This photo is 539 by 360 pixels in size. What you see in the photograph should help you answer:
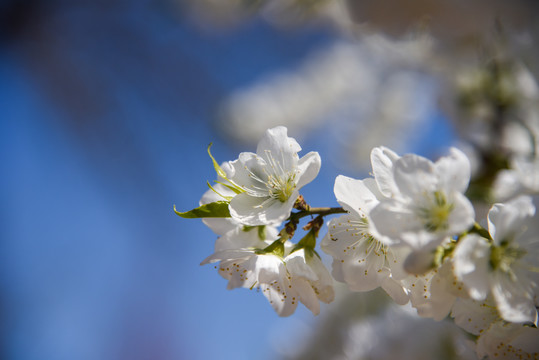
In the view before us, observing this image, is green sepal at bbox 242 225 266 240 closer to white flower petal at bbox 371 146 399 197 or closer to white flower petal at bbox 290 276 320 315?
white flower petal at bbox 290 276 320 315

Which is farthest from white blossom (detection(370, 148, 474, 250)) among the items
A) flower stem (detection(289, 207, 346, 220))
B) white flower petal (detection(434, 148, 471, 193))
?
flower stem (detection(289, 207, 346, 220))

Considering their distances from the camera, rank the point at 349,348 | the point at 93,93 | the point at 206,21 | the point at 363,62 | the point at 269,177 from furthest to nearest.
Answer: the point at 363,62
the point at 93,93
the point at 206,21
the point at 349,348
the point at 269,177

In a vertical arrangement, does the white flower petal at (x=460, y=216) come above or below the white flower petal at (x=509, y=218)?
above

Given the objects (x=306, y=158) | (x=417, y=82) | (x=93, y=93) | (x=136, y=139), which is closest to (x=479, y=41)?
(x=306, y=158)

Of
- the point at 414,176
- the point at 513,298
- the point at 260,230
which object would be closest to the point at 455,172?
the point at 414,176

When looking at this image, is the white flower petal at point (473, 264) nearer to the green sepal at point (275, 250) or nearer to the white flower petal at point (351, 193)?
the white flower petal at point (351, 193)

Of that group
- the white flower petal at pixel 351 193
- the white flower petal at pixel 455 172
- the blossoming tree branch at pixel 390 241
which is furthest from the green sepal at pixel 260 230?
the white flower petal at pixel 455 172

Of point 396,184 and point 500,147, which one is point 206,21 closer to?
point 500,147
